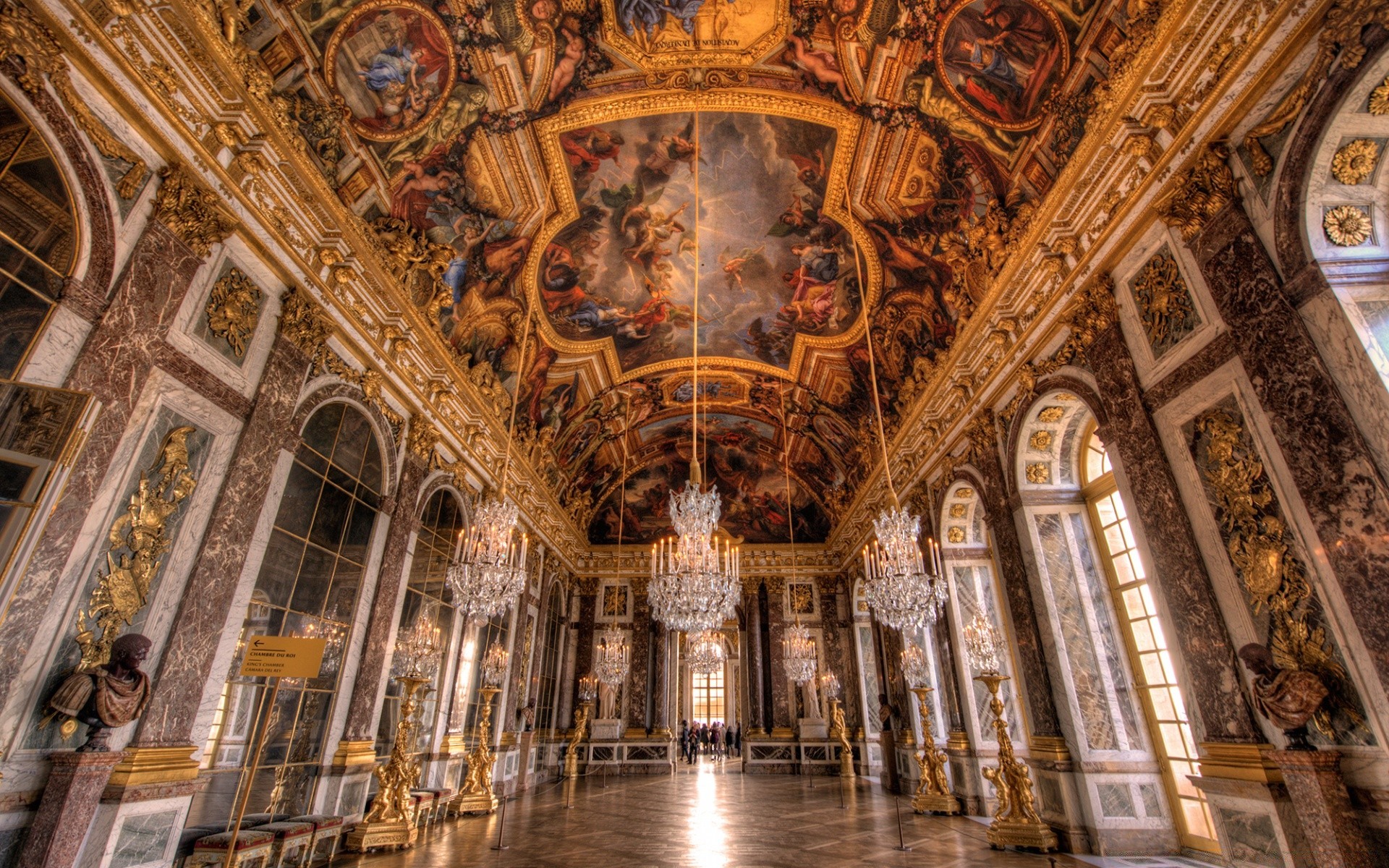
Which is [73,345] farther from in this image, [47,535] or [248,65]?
[248,65]

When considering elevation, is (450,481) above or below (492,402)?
below

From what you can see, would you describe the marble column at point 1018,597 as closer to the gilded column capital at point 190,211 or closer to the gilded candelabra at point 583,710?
the gilded column capital at point 190,211

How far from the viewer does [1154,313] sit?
5379mm

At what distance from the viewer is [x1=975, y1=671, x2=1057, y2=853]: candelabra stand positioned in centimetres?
641

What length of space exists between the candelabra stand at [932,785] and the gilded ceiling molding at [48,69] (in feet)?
36.8

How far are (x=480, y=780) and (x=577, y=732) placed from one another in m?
6.29

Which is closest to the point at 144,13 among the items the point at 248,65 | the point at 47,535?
the point at 248,65

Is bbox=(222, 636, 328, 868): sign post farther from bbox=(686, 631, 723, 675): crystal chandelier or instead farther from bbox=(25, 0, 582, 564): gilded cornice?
bbox=(686, 631, 723, 675): crystal chandelier

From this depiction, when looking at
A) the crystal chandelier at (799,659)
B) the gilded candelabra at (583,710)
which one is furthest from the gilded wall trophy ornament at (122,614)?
the gilded candelabra at (583,710)

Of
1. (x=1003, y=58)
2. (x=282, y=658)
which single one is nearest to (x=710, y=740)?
(x=282, y=658)

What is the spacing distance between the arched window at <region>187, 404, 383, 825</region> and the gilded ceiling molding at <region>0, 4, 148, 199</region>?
3.05 m

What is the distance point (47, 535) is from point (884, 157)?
9.24 metres

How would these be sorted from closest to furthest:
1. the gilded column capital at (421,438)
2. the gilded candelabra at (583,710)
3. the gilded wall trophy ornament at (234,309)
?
the gilded wall trophy ornament at (234,309), the gilded column capital at (421,438), the gilded candelabra at (583,710)

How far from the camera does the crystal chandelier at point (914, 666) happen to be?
415 inches
